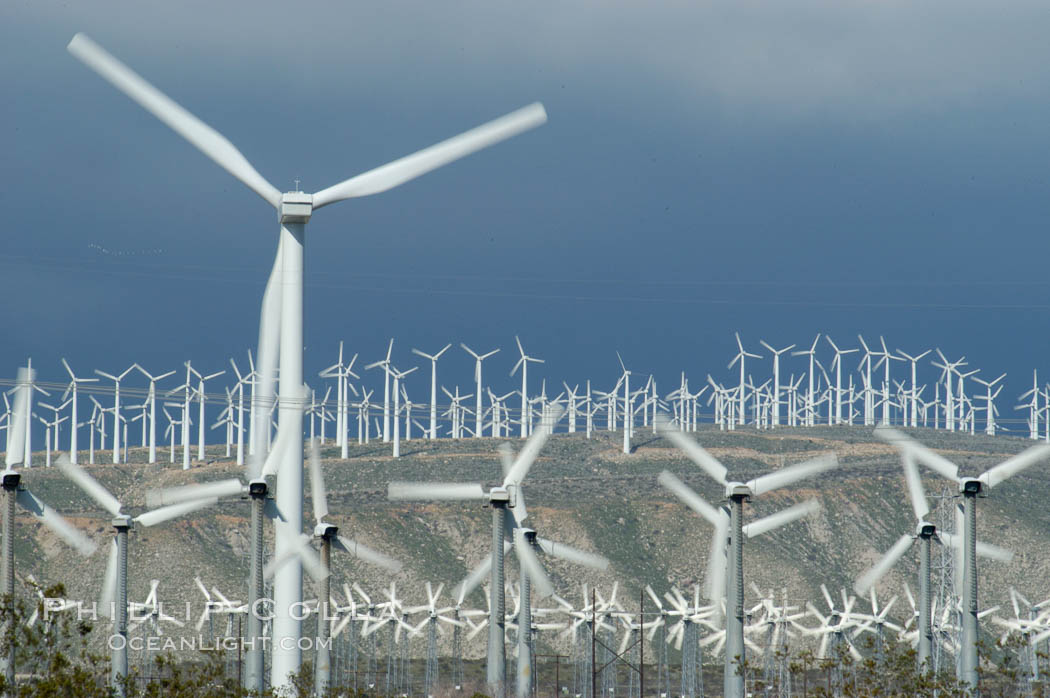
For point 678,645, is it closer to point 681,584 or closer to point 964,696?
point 681,584

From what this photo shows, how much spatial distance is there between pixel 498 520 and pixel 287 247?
84.6 ft

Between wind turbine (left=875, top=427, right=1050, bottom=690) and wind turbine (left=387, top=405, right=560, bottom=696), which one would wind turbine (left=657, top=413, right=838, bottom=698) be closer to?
wind turbine (left=875, top=427, right=1050, bottom=690)

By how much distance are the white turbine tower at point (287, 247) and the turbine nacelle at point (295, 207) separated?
0.12 feet

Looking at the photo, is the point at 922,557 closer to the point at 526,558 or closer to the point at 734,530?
the point at 734,530

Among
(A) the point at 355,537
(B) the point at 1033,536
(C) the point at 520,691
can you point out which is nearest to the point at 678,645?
(A) the point at 355,537

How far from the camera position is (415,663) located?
549 ft

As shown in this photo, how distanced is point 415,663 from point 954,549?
76200 mm

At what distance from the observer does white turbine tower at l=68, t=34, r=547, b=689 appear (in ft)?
190

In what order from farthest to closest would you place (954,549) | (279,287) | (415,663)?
(415,663)
(954,549)
(279,287)

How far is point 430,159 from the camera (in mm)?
60281

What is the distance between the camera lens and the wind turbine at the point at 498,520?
73.9 meters

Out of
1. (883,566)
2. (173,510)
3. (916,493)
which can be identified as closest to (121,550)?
(173,510)

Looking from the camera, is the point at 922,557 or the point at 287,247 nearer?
the point at 287,247

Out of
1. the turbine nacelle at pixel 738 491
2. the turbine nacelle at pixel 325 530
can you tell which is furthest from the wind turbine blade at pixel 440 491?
the turbine nacelle at pixel 738 491
